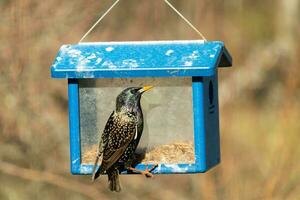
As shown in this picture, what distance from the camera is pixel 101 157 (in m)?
6.54

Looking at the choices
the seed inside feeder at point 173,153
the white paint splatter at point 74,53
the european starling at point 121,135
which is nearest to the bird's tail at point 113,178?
the european starling at point 121,135

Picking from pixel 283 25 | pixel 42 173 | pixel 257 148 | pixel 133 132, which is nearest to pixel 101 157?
pixel 133 132

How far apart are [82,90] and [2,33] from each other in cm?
184

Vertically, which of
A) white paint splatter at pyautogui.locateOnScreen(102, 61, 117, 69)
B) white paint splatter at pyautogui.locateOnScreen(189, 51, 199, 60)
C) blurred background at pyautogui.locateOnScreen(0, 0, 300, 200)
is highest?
white paint splatter at pyautogui.locateOnScreen(189, 51, 199, 60)

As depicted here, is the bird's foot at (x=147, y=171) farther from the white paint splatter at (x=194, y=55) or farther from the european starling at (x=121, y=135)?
the white paint splatter at (x=194, y=55)

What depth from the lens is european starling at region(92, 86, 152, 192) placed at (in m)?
6.50

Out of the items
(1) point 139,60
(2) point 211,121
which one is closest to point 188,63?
(1) point 139,60

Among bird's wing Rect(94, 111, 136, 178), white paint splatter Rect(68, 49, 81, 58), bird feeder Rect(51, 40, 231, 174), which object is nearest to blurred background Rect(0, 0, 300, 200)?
white paint splatter Rect(68, 49, 81, 58)

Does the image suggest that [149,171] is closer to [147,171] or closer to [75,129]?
[147,171]

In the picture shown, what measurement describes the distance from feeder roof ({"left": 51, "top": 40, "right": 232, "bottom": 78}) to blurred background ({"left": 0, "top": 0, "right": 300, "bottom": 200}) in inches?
62.4

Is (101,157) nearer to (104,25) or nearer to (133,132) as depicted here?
(133,132)

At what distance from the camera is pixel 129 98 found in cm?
645

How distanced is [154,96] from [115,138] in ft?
0.99

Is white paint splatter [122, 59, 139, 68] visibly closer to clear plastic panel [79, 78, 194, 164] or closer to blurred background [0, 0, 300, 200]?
clear plastic panel [79, 78, 194, 164]
